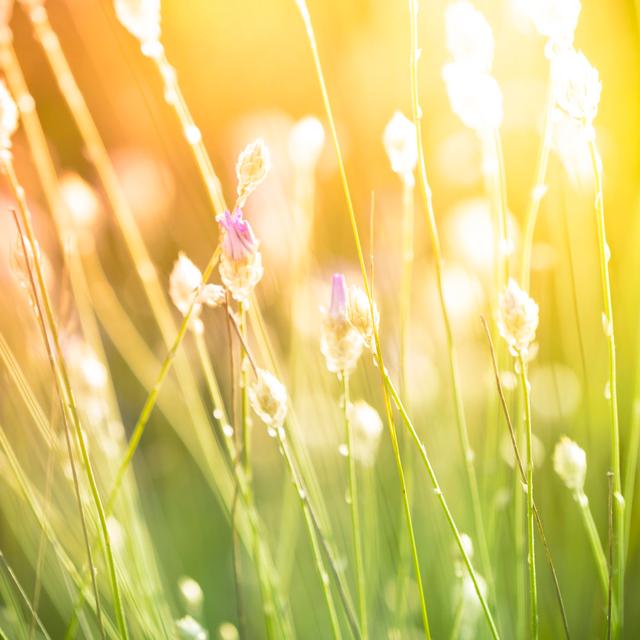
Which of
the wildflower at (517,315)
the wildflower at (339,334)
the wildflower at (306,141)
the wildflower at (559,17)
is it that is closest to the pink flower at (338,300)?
the wildflower at (339,334)

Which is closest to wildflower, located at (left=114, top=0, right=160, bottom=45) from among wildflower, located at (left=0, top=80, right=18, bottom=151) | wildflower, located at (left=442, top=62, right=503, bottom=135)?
wildflower, located at (left=0, top=80, right=18, bottom=151)

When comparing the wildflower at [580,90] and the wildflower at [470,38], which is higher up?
the wildflower at [470,38]

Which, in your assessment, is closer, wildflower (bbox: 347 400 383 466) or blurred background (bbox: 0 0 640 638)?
wildflower (bbox: 347 400 383 466)

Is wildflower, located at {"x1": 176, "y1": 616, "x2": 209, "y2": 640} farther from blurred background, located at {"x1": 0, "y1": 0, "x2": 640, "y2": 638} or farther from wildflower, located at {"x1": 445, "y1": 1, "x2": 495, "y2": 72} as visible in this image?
wildflower, located at {"x1": 445, "y1": 1, "x2": 495, "y2": 72}

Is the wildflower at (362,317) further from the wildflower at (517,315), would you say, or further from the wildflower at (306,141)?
the wildflower at (306,141)

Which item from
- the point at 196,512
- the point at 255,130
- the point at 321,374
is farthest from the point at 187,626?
the point at 255,130

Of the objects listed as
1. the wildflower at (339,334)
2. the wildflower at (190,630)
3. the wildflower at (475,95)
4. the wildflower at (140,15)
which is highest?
the wildflower at (140,15)

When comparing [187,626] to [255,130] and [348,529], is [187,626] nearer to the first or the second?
[348,529]

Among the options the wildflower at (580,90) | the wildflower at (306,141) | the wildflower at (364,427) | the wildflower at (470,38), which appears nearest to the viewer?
the wildflower at (580,90)
